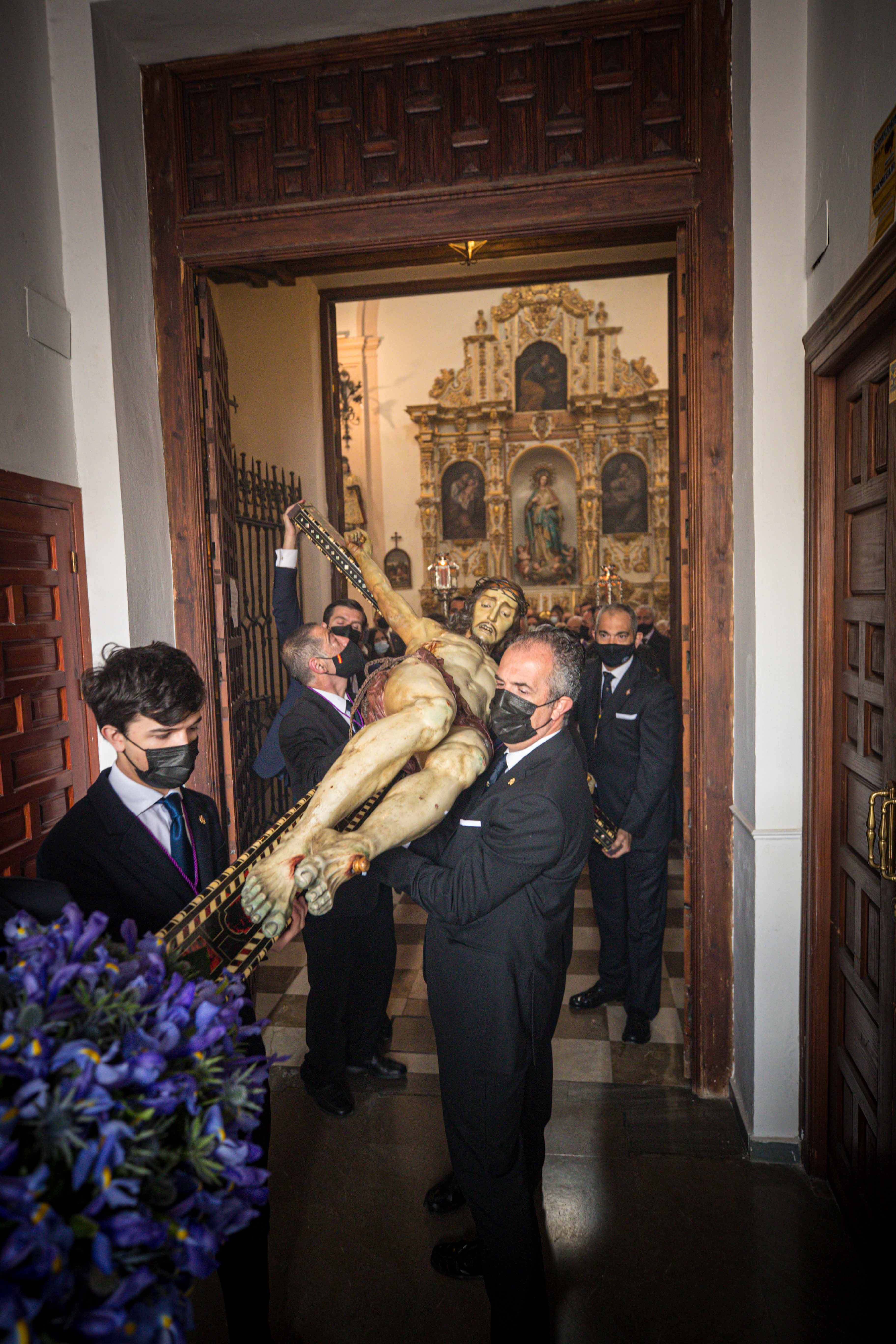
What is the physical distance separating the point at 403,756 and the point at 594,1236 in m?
1.61

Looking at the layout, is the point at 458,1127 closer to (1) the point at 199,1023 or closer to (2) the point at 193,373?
(1) the point at 199,1023

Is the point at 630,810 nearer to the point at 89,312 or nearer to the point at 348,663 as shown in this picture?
the point at 348,663

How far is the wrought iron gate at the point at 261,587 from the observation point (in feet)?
18.3

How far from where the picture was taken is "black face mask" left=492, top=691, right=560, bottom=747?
2.19 meters

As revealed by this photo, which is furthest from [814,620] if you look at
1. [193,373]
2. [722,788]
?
[193,373]

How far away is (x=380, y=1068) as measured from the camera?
3.43 m

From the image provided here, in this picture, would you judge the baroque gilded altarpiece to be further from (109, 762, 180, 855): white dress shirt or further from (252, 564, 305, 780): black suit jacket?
(109, 762, 180, 855): white dress shirt

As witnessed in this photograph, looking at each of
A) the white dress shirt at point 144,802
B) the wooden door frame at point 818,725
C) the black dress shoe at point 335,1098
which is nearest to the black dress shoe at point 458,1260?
the black dress shoe at point 335,1098

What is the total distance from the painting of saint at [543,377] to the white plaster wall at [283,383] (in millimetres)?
7791

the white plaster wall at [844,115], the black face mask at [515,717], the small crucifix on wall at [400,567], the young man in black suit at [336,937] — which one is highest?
the white plaster wall at [844,115]

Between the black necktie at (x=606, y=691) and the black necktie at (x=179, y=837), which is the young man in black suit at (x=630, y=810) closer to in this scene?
the black necktie at (x=606, y=691)

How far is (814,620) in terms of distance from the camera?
104 inches

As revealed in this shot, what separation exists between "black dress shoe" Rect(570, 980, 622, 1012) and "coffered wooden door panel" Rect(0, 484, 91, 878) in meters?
2.45

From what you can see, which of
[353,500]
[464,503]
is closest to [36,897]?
[353,500]
